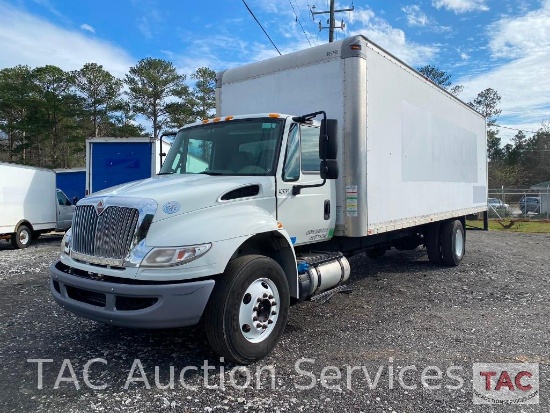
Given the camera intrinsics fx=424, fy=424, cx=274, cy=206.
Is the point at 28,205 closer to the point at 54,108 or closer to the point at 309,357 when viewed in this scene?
the point at 309,357

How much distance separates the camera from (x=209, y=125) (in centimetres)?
533

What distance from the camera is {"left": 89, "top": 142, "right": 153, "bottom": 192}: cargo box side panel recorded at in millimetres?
12180

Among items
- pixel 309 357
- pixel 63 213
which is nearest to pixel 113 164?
pixel 63 213

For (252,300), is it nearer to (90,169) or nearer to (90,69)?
(90,169)

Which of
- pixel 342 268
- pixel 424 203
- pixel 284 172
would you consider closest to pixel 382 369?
pixel 342 268

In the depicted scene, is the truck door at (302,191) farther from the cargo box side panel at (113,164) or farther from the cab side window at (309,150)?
the cargo box side panel at (113,164)

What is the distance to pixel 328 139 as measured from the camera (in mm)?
4828

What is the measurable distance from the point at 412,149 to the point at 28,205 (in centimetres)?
1259

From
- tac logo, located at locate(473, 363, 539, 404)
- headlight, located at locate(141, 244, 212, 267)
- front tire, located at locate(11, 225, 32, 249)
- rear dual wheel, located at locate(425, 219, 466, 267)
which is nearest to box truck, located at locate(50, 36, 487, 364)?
headlight, located at locate(141, 244, 212, 267)

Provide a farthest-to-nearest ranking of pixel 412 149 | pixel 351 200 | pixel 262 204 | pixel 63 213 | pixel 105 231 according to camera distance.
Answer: pixel 63 213
pixel 412 149
pixel 351 200
pixel 262 204
pixel 105 231

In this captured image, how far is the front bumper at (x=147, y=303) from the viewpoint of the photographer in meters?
3.50

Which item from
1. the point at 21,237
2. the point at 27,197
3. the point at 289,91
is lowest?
the point at 21,237

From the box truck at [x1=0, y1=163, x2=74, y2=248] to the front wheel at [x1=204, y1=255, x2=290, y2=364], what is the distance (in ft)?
39.6

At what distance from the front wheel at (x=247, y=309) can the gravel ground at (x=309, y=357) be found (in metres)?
0.26
